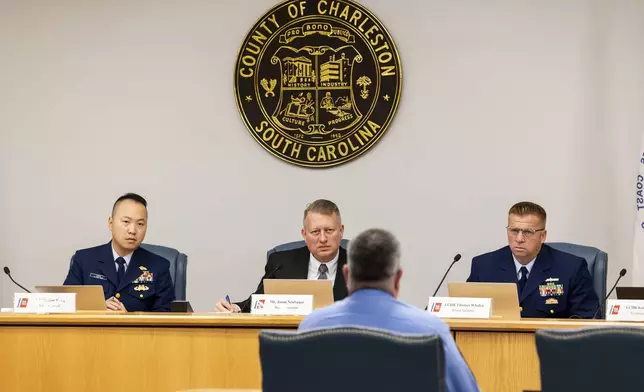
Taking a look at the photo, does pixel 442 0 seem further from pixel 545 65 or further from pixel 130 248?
pixel 130 248

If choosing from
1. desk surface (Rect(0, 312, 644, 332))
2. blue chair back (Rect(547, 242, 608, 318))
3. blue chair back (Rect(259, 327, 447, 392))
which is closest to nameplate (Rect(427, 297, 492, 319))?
desk surface (Rect(0, 312, 644, 332))

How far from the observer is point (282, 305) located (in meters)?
4.02

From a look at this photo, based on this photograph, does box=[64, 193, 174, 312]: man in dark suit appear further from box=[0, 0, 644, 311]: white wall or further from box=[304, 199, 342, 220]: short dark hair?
box=[0, 0, 644, 311]: white wall

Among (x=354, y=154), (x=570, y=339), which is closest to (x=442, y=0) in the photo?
(x=354, y=154)

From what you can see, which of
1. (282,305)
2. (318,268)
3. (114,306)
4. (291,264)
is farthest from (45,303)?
(318,268)

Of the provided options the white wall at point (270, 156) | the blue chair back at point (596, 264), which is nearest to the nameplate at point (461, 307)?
the blue chair back at point (596, 264)

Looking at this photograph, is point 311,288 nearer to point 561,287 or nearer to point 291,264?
point 291,264

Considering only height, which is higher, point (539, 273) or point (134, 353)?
point (539, 273)

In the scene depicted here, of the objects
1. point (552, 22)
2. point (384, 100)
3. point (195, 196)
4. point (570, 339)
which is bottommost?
point (570, 339)

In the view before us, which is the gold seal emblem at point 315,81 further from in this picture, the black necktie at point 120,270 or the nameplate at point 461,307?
the nameplate at point 461,307

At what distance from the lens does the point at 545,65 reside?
18.8 feet

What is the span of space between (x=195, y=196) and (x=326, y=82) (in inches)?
43.0

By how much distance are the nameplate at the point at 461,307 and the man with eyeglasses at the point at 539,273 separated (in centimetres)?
85

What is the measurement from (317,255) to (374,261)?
2.35 m
